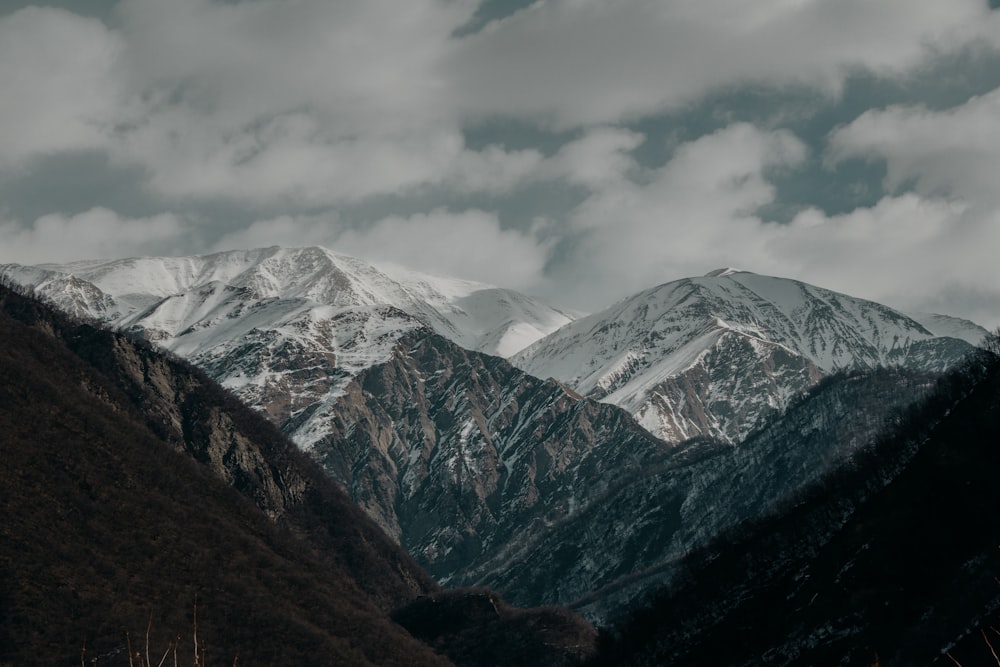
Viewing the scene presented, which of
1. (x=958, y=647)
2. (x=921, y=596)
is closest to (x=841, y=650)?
(x=921, y=596)

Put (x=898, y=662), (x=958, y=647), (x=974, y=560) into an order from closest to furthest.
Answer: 1. (x=958, y=647)
2. (x=898, y=662)
3. (x=974, y=560)

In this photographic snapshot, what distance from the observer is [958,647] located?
165625mm

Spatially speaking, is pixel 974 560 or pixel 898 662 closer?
pixel 898 662

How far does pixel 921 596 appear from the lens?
19538 centimetres

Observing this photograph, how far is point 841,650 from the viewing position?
199 m

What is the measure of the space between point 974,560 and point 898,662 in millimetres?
26026

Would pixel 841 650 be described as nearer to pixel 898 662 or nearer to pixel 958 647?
pixel 898 662

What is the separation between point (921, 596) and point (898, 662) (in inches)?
776

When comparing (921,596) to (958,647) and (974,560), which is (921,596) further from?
(958,647)

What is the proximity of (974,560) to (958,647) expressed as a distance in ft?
105

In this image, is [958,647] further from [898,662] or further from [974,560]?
[974,560]

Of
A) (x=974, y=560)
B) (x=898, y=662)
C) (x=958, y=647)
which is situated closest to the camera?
(x=958, y=647)

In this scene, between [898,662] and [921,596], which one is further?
[921,596]

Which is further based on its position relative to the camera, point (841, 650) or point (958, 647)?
point (841, 650)
